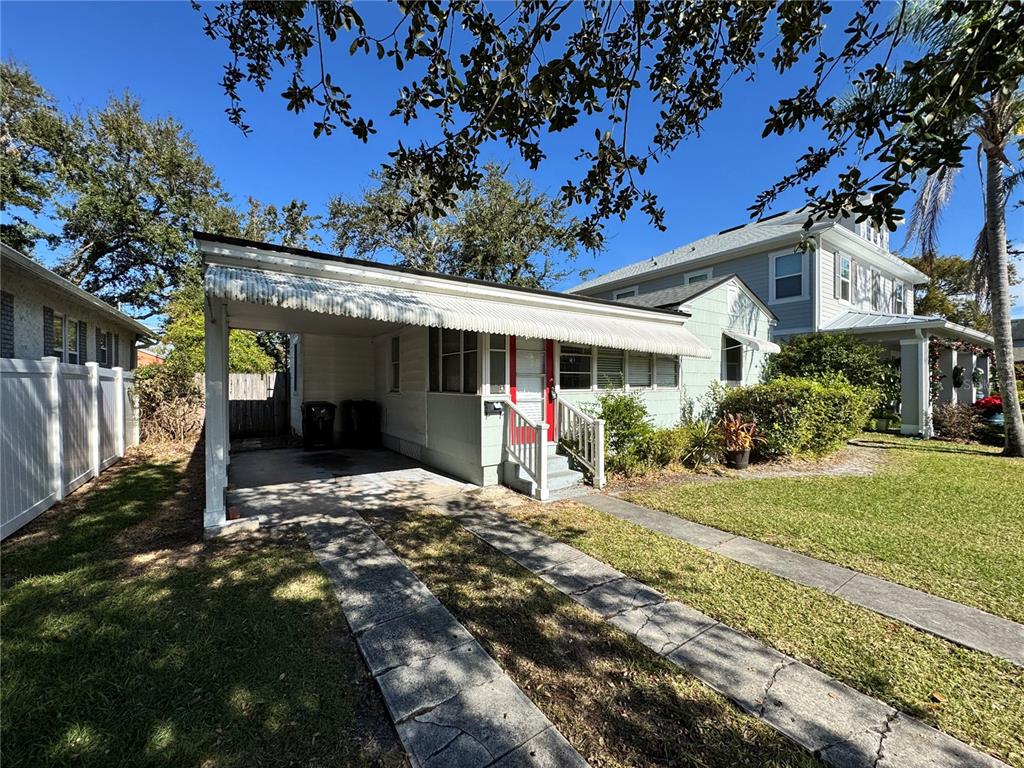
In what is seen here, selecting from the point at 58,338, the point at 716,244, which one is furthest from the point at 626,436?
the point at 716,244

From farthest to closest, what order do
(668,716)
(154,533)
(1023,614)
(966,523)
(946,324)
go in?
(946,324), (966,523), (154,533), (1023,614), (668,716)

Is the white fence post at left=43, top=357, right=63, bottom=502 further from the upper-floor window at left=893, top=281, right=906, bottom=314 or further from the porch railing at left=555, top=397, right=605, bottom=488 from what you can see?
the upper-floor window at left=893, top=281, right=906, bottom=314

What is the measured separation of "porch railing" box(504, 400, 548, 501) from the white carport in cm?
31

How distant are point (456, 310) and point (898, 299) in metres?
22.2

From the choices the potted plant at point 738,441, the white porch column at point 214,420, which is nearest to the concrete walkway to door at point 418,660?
the white porch column at point 214,420

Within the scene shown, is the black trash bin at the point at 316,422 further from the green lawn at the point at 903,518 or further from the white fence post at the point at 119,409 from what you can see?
the green lawn at the point at 903,518

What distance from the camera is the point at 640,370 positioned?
388 inches

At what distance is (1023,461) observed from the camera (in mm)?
9352

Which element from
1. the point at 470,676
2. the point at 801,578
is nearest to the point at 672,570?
the point at 801,578

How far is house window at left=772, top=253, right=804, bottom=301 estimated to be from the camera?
14633 mm

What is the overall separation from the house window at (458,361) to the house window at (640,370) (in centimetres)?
389

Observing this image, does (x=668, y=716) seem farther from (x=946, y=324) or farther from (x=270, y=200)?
(x=270, y=200)

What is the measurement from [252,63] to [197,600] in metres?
4.37

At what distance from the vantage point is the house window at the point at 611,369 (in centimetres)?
915
